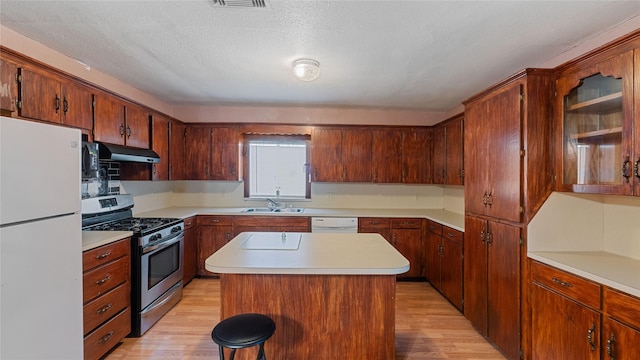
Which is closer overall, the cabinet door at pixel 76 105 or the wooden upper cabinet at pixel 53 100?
the wooden upper cabinet at pixel 53 100

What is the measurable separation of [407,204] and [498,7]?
3077 millimetres

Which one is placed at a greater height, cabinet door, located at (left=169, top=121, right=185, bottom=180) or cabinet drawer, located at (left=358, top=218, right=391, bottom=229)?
cabinet door, located at (left=169, top=121, right=185, bottom=180)

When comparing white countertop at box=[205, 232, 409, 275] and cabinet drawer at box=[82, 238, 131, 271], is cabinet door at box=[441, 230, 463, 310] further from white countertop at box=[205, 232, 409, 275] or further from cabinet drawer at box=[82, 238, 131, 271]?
cabinet drawer at box=[82, 238, 131, 271]

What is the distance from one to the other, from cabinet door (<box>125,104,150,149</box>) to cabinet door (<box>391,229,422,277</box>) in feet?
10.7

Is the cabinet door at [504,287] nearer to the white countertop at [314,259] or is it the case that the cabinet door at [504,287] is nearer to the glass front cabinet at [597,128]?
the glass front cabinet at [597,128]

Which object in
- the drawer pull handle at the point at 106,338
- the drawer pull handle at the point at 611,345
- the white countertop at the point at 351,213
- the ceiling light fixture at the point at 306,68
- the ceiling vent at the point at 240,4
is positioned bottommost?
the drawer pull handle at the point at 106,338

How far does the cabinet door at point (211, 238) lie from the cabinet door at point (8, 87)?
7.62 ft

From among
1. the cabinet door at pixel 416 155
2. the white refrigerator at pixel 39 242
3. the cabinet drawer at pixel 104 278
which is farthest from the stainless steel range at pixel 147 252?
the cabinet door at pixel 416 155

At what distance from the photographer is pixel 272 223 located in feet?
12.2

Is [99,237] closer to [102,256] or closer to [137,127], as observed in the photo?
[102,256]

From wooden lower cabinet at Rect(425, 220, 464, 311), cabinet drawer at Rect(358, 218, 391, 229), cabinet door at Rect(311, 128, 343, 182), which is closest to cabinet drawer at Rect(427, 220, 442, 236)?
wooden lower cabinet at Rect(425, 220, 464, 311)

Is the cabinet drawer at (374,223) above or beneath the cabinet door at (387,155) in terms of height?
beneath

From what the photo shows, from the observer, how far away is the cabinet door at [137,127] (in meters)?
2.86

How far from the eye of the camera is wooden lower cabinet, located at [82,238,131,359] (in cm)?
198
